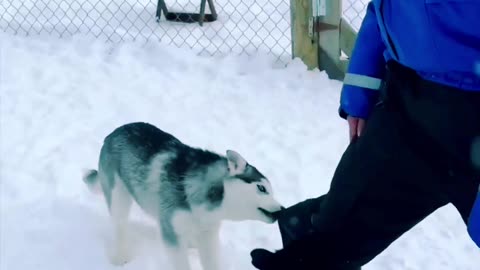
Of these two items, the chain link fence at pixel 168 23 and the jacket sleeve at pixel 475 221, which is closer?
the jacket sleeve at pixel 475 221

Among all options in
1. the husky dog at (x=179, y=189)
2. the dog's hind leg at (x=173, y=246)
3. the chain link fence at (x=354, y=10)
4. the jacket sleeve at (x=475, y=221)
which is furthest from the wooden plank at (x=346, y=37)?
the jacket sleeve at (x=475, y=221)

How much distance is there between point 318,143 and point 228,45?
1.53 metres

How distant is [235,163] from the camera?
2.24m

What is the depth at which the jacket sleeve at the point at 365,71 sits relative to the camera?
5.78 feet

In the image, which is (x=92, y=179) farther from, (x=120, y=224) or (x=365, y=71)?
(x=365, y=71)

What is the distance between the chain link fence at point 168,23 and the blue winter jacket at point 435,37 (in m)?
2.97

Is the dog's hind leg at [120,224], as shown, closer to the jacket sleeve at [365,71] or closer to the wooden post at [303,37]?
the jacket sleeve at [365,71]

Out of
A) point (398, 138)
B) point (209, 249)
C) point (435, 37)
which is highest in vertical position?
point (435, 37)

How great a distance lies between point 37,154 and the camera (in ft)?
11.3

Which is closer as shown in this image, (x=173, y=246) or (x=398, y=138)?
(x=398, y=138)

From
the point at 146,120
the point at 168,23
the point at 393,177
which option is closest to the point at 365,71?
the point at 393,177

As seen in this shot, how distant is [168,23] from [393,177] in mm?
3887

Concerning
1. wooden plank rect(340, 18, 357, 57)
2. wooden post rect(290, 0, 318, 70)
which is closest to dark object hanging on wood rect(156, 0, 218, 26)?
wooden post rect(290, 0, 318, 70)

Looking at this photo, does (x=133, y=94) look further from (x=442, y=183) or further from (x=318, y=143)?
(x=442, y=183)
